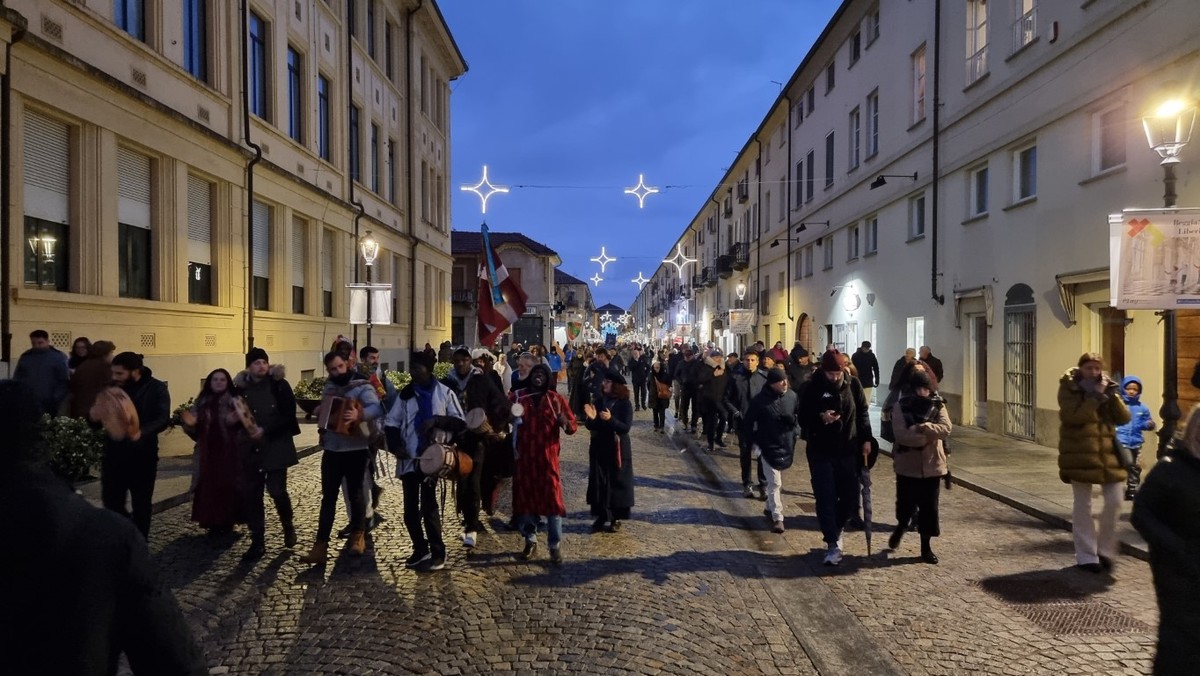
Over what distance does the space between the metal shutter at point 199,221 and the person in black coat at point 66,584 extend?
14446 mm

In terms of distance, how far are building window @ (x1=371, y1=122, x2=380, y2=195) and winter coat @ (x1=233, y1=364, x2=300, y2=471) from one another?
1959 centimetres

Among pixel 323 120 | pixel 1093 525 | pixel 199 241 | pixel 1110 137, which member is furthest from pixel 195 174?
pixel 1110 137

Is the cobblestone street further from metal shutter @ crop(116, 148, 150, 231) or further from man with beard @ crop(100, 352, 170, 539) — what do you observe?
metal shutter @ crop(116, 148, 150, 231)

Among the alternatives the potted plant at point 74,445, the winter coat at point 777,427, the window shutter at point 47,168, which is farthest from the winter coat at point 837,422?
the window shutter at point 47,168

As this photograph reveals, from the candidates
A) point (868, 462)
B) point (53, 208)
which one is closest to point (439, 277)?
point (53, 208)

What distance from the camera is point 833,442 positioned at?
6.73 m

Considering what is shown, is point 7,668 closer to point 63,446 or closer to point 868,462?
point 868,462

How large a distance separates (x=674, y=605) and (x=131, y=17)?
12975 mm

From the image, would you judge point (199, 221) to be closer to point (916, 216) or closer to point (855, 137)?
point (916, 216)

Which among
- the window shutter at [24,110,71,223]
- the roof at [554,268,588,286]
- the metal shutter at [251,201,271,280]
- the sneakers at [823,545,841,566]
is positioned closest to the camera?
the sneakers at [823,545,841,566]

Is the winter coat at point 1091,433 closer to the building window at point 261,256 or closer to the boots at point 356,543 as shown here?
the boots at point 356,543

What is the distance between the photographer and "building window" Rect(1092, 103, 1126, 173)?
11.5m

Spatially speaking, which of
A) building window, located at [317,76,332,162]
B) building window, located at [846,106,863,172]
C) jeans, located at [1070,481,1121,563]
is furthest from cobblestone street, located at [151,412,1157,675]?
building window, located at [846,106,863,172]

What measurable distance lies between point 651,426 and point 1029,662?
13.5 meters
